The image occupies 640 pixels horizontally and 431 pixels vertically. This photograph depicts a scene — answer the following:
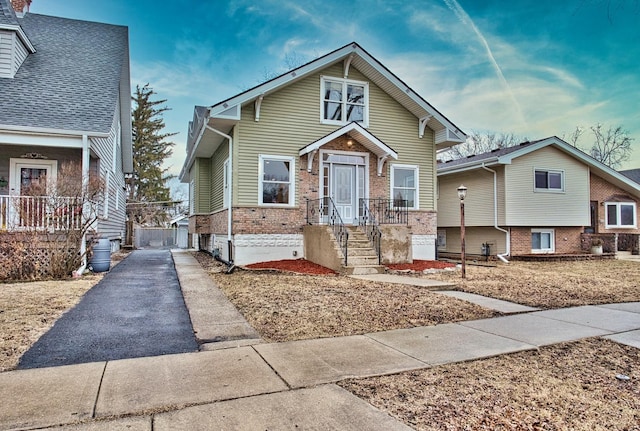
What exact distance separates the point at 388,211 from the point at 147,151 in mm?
32898

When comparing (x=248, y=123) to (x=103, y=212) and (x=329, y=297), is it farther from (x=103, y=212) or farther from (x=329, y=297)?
(x=329, y=297)

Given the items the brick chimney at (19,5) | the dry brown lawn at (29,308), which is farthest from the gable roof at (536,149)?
the brick chimney at (19,5)

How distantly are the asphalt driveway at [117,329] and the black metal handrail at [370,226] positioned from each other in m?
5.96

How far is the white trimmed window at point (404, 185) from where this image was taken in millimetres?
14898

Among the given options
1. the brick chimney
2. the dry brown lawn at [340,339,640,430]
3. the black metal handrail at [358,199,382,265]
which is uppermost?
the brick chimney

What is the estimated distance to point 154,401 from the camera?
3299mm

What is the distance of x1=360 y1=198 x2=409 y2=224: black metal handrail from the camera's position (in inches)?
569

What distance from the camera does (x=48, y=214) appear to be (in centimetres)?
994

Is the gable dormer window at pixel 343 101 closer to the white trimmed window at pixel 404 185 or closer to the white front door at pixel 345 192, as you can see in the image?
the white front door at pixel 345 192

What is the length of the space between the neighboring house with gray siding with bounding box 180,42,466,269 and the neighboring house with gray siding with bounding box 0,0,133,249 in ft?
10.9

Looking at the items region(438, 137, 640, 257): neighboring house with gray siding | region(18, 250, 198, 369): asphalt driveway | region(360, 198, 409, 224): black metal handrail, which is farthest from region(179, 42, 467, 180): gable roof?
region(18, 250, 198, 369): asphalt driveway

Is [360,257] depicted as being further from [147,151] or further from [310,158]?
[147,151]

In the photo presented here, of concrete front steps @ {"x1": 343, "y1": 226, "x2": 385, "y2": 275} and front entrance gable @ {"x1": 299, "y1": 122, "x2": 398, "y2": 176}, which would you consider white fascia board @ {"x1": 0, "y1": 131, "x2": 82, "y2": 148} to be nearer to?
front entrance gable @ {"x1": 299, "y1": 122, "x2": 398, "y2": 176}

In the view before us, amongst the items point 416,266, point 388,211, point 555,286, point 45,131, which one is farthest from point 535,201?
point 45,131
